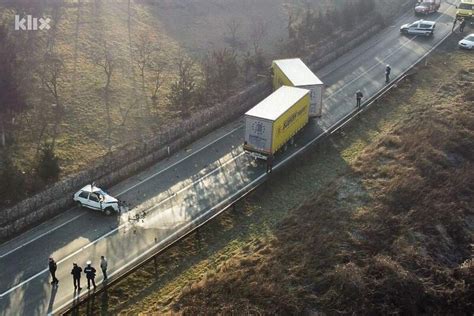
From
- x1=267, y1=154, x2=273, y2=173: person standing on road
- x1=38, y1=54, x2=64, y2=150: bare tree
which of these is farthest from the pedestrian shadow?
x1=267, y1=154, x2=273, y2=173: person standing on road

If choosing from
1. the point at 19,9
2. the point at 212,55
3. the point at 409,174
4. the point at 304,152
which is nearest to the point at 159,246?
the point at 304,152

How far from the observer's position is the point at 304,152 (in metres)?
36.5

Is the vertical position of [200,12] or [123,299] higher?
[200,12]

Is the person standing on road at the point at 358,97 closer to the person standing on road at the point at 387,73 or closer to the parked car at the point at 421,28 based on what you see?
the person standing on road at the point at 387,73

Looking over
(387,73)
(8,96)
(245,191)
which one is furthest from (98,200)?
(387,73)

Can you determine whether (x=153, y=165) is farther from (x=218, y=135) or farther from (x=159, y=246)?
(x=159, y=246)

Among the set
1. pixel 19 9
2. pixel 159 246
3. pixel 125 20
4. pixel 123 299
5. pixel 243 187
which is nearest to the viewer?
pixel 123 299

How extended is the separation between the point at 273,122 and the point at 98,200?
12454mm

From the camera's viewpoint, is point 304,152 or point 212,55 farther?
point 212,55

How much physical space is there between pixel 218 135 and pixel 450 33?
3738 centimetres

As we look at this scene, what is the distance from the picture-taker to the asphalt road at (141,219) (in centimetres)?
2534

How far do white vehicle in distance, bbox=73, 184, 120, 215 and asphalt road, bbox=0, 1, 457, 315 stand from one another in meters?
0.50

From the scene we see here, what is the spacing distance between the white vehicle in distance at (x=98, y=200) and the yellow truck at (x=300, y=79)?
17.5 meters

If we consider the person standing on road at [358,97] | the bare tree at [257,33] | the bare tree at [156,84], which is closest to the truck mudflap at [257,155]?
the bare tree at [156,84]
